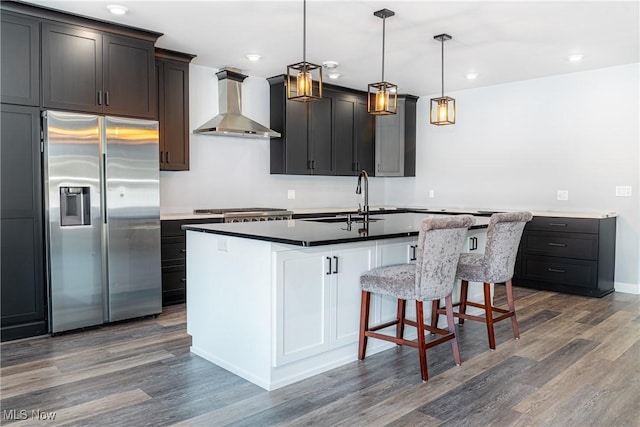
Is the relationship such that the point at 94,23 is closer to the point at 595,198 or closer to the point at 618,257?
the point at 595,198

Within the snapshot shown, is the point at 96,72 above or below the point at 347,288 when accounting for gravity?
above

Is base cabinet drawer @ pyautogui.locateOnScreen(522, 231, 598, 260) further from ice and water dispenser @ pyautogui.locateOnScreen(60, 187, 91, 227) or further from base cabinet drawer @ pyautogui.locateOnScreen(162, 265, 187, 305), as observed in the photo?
ice and water dispenser @ pyautogui.locateOnScreen(60, 187, 91, 227)

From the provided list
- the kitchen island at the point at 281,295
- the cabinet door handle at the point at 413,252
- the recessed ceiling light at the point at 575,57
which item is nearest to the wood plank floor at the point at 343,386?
the kitchen island at the point at 281,295

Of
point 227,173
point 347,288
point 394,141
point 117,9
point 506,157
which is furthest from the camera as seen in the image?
point 394,141

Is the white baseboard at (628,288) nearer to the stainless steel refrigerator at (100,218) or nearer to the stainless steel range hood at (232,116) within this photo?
the stainless steel range hood at (232,116)

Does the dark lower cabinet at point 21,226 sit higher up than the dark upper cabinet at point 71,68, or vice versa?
the dark upper cabinet at point 71,68

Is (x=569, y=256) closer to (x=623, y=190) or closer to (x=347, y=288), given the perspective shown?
(x=623, y=190)

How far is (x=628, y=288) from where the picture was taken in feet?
Answer: 17.4

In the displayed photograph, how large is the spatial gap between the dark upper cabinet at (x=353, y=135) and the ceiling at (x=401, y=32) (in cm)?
96

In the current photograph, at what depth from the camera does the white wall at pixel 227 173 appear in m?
5.30

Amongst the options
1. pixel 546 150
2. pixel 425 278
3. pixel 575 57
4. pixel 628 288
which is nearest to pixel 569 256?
pixel 628 288

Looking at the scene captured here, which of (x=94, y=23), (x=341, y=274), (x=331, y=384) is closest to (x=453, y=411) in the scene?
(x=331, y=384)

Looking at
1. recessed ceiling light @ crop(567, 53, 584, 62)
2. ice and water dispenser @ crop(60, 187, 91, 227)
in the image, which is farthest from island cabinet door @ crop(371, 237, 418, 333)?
recessed ceiling light @ crop(567, 53, 584, 62)

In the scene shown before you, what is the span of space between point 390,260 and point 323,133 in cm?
331
